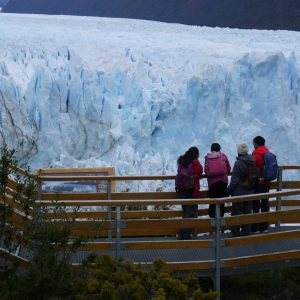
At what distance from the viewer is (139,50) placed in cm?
1356

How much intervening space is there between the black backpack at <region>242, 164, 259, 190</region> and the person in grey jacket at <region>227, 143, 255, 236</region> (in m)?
0.02

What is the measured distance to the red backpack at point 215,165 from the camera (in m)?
5.32

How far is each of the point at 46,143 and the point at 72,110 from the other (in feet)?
3.11

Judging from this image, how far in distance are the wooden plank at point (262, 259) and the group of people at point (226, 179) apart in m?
0.38

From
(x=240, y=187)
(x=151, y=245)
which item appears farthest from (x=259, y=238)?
(x=151, y=245)

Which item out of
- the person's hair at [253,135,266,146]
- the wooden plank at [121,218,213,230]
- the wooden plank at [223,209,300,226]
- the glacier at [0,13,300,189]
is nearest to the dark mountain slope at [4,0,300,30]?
the glacier at [0,13,300,189]

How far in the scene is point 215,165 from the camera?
17.6 ft

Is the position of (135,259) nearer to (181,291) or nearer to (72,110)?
(181,291)

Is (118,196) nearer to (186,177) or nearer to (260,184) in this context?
(186,177)

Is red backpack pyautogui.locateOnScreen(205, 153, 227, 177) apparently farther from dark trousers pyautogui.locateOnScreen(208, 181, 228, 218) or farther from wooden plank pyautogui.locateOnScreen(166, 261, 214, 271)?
wooden plank pyautogui.locateOnScreen(166, 261, 214, 271)

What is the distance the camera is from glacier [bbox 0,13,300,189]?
1175 centimetres

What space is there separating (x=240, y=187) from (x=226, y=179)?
23 centimetres

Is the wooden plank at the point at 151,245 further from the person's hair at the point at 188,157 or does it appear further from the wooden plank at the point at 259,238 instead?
the person's hair at the point at 188,157

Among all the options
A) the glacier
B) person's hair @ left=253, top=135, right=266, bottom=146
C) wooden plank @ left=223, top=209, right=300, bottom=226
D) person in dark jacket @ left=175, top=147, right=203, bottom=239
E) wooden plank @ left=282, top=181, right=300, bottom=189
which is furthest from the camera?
the glacier
